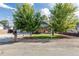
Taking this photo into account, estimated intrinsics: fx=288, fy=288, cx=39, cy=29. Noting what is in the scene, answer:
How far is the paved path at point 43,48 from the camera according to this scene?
12.2 feet

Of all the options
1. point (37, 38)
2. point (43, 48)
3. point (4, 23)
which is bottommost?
point (43, 48)

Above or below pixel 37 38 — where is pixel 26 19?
above

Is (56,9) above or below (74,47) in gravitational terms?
above

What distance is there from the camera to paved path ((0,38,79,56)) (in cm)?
372

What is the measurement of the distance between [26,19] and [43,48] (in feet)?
1.45

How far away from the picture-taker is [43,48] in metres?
3.74

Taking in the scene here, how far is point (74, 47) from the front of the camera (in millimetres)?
3723

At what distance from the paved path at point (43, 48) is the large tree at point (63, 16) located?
18 centimetres

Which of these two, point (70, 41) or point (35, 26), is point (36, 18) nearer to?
point (35, 26)

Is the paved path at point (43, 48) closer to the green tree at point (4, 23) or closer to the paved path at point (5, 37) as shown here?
the paved path at point (5, 37)

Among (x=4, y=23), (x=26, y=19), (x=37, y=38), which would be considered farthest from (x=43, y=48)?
(x=4, y=23)

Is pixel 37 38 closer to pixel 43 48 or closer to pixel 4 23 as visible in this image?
pixel 43 48

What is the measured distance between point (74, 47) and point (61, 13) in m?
0.47

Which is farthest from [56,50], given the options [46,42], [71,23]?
[71,23]
